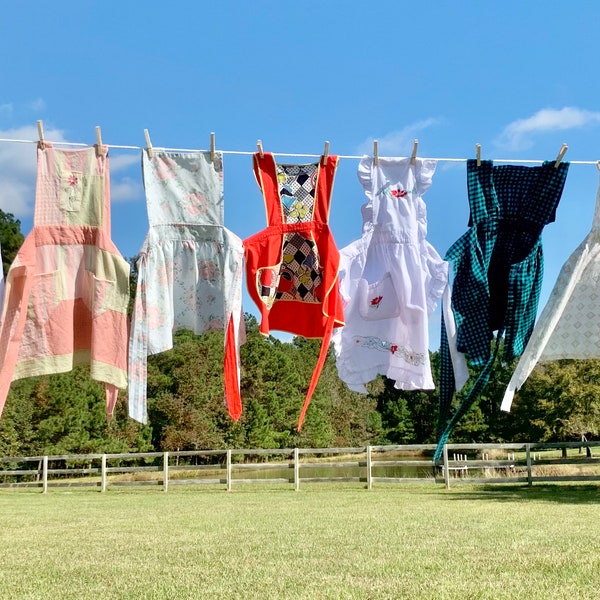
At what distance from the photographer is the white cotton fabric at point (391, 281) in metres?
4.96

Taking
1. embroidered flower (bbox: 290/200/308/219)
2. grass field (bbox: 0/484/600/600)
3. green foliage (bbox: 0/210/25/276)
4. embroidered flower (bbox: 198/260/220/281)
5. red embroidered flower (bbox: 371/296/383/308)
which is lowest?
grass field (bbox: 0/484/600/600)

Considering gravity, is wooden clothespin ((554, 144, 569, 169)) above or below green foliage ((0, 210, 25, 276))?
below

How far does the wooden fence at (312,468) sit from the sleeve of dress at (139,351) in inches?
183

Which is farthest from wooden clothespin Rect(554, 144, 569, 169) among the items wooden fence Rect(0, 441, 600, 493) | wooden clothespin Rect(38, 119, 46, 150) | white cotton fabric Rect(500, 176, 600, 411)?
wooden fence Rect(0, 441, 600, 493)

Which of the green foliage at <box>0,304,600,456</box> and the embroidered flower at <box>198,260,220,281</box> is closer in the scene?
the embroidered flower at <box>198,260,220,281</box>

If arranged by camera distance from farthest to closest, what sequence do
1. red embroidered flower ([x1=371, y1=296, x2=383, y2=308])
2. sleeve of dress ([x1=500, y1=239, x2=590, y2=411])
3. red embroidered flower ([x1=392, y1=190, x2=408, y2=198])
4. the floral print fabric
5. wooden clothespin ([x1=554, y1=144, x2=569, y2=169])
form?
1. red embroidered flower ([x1=392, y1=190, x2=408, y2=198])
2. red embroidered flower ([x1=371, y1=296, x2=383, y2=308])
3. wooden clothespin ([x1=554, y1=144, x2=569, y2=169])
4. the floral print fabric
5. sleeve of dress ([x1=500, y1=239, x2=590, y2=411])

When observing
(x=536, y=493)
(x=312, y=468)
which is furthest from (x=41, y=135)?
(x=312, y=468)

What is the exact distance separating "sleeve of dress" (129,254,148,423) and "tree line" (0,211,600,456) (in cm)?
1585

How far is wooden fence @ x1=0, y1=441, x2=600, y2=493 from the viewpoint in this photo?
16078 millimetres

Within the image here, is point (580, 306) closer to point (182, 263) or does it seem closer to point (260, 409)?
point (182, 263)

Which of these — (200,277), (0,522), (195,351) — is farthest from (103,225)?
(195,351)

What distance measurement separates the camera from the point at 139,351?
4.61m

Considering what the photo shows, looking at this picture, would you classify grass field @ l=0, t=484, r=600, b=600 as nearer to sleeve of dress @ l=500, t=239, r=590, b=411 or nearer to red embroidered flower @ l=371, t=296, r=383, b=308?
sleeve of dress @ l=500, t=239, r=590, b=411

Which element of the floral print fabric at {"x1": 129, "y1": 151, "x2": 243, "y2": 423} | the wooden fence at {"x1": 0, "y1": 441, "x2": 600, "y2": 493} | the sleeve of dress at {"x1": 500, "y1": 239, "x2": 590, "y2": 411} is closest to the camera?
the sleeve of dress at {"x1": 500, "y1": 239, "x2": 590, "y2": 411}
